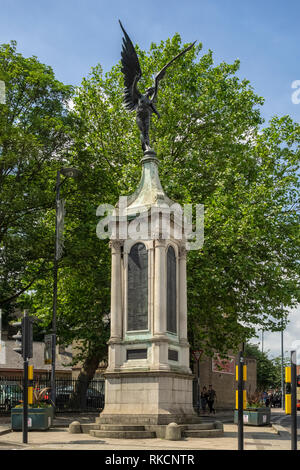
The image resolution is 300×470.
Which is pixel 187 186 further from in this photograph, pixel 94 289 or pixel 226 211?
pixel 94 289

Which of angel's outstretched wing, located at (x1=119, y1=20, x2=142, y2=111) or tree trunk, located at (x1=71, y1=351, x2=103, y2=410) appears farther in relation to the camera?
tree trunk, located at (x1=71, y1=351, x2=103, y2=410)

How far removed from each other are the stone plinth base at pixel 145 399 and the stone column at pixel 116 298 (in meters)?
1.27

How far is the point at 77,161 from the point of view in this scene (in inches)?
1216

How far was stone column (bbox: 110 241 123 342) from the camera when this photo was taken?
17.6 m

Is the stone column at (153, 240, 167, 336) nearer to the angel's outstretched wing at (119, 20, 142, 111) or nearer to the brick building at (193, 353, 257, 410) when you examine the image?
the angel's outstretched wing at (119, 20, 142, 111)

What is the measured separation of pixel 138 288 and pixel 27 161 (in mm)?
13498

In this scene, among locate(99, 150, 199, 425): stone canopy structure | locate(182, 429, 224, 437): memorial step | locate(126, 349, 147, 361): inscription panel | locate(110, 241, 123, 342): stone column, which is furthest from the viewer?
locate(110, 241, 123, 342): stone column

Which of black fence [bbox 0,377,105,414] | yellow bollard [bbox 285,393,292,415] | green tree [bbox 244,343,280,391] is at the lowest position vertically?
green tree [bbox 244,343,280,391]

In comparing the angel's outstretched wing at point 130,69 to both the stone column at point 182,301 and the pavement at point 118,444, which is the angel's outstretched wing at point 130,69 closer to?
the stone column at point 182,301

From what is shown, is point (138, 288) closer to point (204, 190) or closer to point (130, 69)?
point (130, 69)

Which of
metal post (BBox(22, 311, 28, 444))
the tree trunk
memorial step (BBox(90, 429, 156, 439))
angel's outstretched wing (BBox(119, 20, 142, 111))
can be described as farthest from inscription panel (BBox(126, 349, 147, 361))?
the tree trunk

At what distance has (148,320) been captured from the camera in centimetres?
1716

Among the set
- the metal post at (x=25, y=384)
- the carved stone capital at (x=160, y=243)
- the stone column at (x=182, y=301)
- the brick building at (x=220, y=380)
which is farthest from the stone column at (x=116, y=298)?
the brick building at (x=220, y=380)
